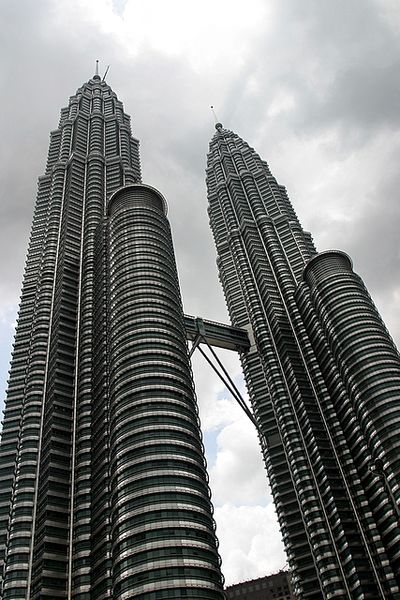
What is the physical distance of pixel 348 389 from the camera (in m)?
130

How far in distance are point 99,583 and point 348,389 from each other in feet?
218

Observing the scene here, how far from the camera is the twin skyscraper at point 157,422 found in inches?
3664

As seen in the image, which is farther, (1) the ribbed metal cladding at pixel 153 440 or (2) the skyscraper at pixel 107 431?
(2) the skyscraper at pixel 107 431

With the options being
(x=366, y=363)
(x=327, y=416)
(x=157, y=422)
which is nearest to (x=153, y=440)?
(x=157, y=422)

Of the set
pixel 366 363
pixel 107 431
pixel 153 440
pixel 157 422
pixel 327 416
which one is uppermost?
A: pixel 366 363

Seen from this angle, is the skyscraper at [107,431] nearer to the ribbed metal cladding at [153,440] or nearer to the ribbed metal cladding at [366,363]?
the ribbed metal cladding at [153,440]

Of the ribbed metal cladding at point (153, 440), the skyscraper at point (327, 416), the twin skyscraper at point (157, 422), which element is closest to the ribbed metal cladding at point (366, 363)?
the skyscraper at point (327, 416)

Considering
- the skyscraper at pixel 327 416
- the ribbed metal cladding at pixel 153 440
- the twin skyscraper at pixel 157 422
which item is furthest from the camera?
the skyscraper at pixel 327 416

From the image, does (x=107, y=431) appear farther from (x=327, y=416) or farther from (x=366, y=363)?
(x=366, y=363)

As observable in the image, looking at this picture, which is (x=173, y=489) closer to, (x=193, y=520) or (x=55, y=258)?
(x=193, y=520)

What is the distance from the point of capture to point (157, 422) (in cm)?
10169

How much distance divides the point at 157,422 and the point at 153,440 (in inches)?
151

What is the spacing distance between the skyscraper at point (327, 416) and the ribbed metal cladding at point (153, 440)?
31592 millimetres

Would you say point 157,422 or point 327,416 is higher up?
point 327,416
